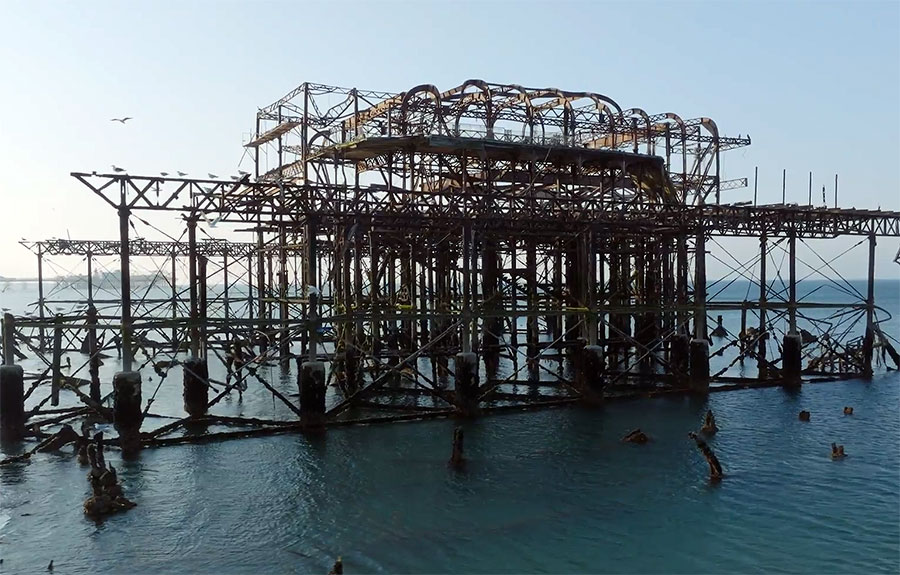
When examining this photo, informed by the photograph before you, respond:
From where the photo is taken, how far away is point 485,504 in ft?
66.8

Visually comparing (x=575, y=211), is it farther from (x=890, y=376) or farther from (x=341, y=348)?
(x=890, y=376)

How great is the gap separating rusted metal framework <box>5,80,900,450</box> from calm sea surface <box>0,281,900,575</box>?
414cm

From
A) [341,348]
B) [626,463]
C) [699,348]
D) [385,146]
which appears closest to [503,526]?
[626,463]

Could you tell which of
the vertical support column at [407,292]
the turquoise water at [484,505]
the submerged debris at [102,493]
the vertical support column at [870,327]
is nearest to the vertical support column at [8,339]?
the turquoise water at [484,505]

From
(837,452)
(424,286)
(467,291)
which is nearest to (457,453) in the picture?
(467,291)

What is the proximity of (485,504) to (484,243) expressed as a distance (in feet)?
60.2

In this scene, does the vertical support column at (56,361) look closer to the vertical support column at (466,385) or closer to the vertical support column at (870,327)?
the vertical support column at (466,385)

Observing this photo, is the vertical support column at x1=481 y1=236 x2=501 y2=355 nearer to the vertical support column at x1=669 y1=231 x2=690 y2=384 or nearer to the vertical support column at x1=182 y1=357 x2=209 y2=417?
the vertical support column at x1=669 y1=231 x2=690 y2=384

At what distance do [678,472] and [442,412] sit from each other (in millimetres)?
9925

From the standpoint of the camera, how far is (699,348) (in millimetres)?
35188

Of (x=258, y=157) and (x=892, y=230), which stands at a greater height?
(x=258, y=157)

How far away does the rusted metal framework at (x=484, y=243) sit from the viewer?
2962 cm

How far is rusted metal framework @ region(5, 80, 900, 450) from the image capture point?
29625mm

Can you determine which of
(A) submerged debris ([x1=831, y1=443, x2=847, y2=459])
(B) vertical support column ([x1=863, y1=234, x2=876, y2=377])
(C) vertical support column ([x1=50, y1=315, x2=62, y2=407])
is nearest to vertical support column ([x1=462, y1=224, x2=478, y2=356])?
(A) submerged debris ([x1=831, y1=443, x2=847, y2=459])
